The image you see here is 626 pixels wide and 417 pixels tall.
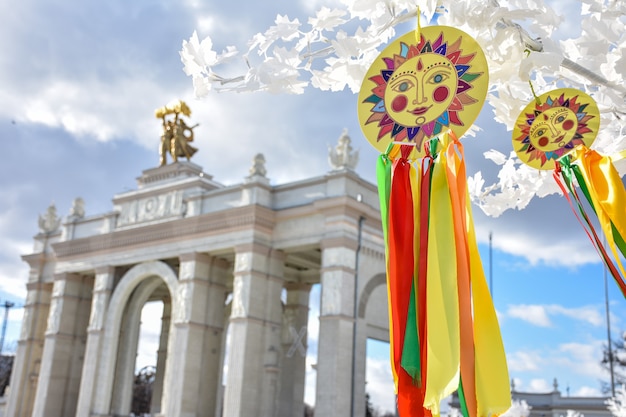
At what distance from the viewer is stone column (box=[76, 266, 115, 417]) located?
23.7 metres

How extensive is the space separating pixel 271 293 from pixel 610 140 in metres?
16.6

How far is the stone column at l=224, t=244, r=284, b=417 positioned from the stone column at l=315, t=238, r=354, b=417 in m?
2.08

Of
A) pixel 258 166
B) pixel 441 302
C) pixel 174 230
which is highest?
pixel 258 166

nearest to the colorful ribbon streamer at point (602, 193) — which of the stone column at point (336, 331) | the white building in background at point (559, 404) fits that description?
the stone column at point (336, 331)

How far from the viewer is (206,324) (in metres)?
21.8

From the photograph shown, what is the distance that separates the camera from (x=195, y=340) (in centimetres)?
2136

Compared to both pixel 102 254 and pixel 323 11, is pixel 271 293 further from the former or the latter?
pixel 323 11

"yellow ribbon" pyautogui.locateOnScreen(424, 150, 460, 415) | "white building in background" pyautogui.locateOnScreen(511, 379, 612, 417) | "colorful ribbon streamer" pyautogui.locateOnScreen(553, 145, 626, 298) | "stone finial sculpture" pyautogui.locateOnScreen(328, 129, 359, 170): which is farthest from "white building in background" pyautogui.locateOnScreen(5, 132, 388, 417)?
"yellow ribbon" pyautogui.locateOnScreen(424, 150, 460, 415)

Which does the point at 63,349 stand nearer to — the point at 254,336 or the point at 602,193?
the point at 254,336

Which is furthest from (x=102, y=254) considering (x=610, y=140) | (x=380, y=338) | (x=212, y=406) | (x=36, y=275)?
(x=610, y=140)

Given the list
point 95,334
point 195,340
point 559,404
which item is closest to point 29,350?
point 95,334

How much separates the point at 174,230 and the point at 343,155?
6.46 m

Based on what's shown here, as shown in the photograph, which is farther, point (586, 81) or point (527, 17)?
point (586, 81)

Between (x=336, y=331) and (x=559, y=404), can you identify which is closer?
(x=336, y=331)
